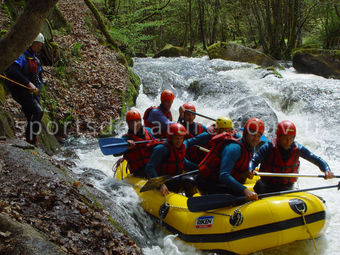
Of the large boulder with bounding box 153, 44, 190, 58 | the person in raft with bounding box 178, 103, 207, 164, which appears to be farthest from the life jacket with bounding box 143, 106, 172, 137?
the large boulder with bounding box 153, 44, 190, 58

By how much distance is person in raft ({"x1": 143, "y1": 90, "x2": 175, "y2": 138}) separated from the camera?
591cm

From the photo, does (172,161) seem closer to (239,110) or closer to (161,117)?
(161,117)

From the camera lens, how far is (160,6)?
18906 millimetres

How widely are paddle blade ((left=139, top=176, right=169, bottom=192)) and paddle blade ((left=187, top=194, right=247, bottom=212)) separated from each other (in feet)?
2.24

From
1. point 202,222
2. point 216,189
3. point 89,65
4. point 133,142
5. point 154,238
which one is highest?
point 89,65

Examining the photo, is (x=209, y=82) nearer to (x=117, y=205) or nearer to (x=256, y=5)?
(x=117, y=205)

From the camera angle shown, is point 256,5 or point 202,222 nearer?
point 202,222

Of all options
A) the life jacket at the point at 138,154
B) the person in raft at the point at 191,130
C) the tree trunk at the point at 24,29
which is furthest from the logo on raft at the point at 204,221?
the tree trunk at the point at 24,29

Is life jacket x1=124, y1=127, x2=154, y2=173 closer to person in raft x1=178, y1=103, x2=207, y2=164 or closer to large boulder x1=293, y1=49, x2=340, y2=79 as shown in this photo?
person in raft x1=178, y1=103, x2=207, y2=164

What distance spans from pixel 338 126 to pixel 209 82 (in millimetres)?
5367

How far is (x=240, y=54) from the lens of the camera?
16.5 meters

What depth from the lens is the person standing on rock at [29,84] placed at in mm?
5137

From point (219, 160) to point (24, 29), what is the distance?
9.61 ft

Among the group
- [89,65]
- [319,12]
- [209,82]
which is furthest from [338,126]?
[319,12]
